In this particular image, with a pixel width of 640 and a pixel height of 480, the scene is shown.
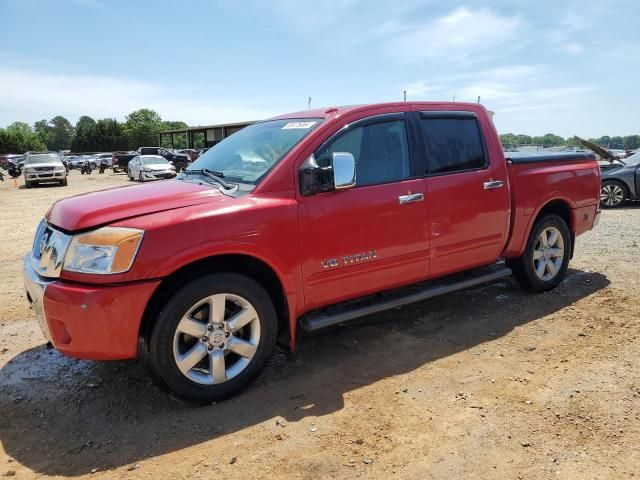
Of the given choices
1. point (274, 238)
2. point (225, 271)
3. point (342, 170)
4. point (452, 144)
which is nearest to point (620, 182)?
point (452, 144)

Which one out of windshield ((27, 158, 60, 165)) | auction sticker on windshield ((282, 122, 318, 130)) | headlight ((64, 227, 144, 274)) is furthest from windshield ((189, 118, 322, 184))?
windshield ((27, 158, 60, 165))

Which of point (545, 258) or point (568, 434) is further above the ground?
point (545, 258)

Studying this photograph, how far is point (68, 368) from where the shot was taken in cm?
387

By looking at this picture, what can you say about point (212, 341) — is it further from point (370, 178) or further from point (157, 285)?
point (370, 178)

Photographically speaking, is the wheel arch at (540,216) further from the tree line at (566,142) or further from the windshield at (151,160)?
the windshield at (151,160)

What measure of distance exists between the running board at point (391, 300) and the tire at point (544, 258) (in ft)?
0.80

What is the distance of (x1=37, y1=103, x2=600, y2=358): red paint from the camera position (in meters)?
2.91

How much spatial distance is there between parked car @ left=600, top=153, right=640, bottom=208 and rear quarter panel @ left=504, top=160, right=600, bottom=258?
24.5 ft

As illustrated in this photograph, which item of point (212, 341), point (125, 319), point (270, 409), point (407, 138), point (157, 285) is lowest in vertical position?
point (270, 409)

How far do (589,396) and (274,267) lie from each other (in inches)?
86.3

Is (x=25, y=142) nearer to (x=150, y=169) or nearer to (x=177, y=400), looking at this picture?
(x=150, y=169)

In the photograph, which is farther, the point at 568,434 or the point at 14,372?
the point at 14,372

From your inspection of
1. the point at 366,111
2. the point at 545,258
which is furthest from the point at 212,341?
the point at 545,258

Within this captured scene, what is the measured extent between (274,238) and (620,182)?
1148cm
